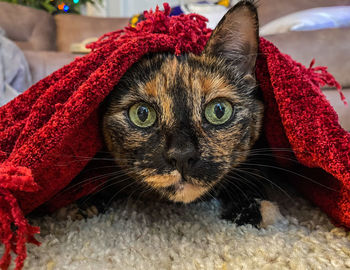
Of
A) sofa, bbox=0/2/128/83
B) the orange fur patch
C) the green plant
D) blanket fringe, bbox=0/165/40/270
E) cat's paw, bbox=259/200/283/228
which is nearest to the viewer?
blanket fringe, bbox=0/165/40/270

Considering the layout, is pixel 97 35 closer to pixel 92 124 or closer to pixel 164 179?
pixel 92 124

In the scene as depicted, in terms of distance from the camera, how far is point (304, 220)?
0.80 meters

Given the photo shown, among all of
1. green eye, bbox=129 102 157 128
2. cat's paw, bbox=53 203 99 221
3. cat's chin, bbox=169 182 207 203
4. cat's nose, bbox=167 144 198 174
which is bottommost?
cat's paw, bbox=53 203 99 221

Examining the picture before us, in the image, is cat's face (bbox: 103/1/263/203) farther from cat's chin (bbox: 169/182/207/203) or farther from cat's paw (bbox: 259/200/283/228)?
cat's paw (bbox: 259/200/283/228)

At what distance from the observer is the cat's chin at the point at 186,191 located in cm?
68

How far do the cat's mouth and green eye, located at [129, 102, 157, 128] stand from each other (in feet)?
0.49

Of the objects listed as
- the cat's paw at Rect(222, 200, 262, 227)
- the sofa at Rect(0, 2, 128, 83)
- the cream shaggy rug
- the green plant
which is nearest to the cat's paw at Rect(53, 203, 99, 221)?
the cream shaggy rug

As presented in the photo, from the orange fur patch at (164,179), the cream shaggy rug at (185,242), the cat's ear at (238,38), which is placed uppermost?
the cat's ear at (238,38)

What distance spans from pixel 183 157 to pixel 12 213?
36cm

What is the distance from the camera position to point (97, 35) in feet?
10.6

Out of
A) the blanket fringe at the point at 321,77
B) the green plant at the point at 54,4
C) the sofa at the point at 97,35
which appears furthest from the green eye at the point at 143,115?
the green plant at the point at 54,4

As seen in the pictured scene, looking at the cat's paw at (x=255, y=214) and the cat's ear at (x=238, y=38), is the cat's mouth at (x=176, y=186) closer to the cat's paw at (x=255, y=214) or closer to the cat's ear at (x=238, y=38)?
the cat's paw at (x=255, y=214)

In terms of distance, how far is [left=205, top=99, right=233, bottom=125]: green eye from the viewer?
0.74m

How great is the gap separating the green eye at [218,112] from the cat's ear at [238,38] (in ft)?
0.48
